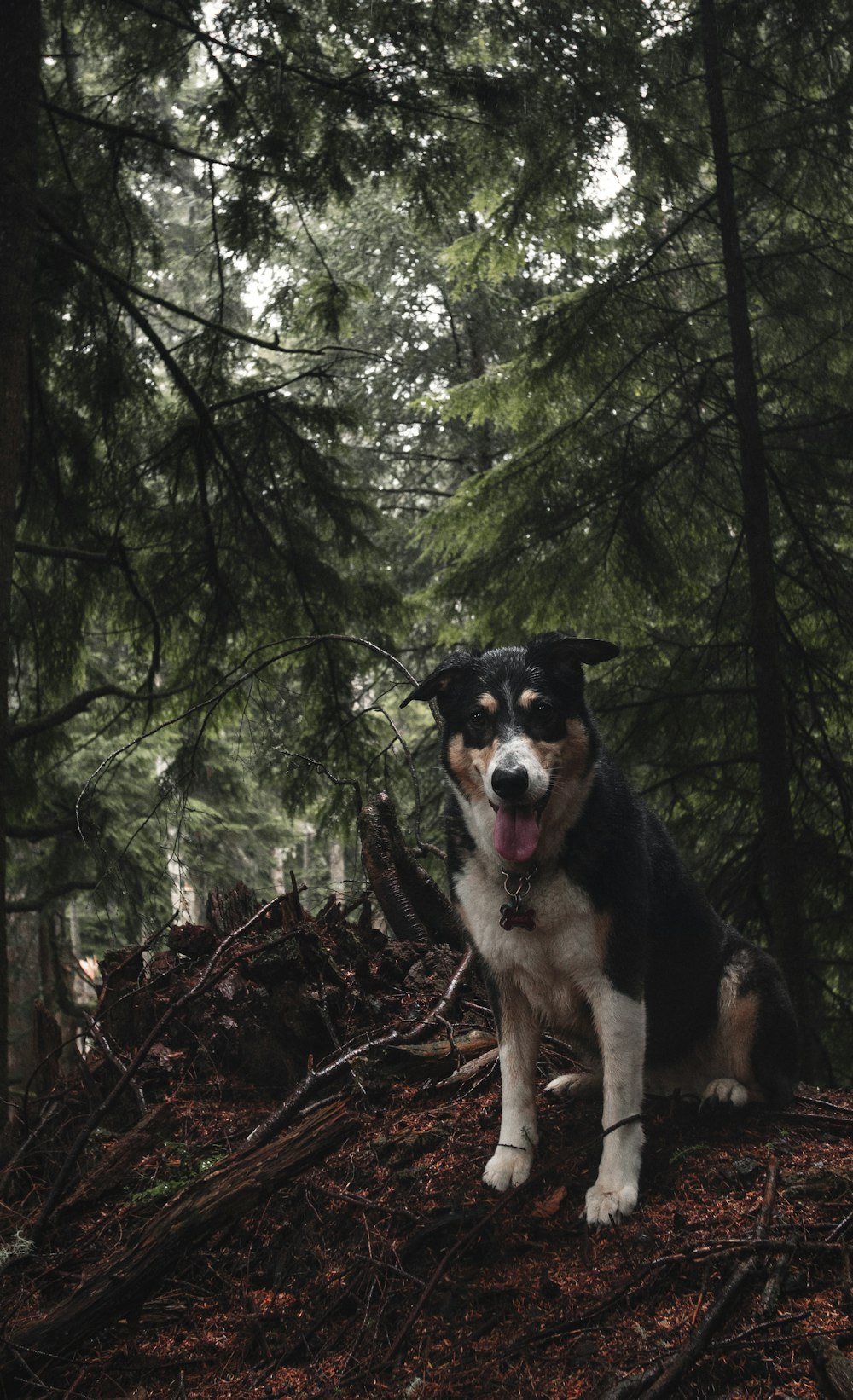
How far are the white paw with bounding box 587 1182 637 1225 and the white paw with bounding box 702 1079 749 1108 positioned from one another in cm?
69

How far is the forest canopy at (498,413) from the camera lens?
6.77 m

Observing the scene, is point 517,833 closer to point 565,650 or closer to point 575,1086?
point 565,650

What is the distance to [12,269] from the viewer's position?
5.41m

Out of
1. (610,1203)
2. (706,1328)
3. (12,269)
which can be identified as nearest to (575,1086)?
(610,1203)

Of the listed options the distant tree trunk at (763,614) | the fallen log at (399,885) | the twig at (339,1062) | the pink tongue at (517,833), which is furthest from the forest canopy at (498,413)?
the pink tongue at (517,833)

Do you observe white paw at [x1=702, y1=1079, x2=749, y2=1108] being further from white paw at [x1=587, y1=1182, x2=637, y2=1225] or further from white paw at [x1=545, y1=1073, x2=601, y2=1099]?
white paw at [x1=587, y1=1182, x2=637, y2=1225]

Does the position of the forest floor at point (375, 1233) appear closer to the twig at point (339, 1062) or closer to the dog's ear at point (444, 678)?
the twig at point (339, 1062)

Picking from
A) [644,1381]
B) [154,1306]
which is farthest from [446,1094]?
[644,1381]

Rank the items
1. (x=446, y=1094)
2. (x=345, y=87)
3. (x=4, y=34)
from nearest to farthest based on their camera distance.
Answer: (x=446, y=1094), (x=4, y=34), (x=345, y=87)

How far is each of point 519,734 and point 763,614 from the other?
385 centimetres

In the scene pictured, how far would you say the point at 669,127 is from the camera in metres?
7.16

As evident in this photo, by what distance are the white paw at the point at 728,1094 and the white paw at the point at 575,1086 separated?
432mm

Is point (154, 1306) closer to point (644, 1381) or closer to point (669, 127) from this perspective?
point (644, 1381)

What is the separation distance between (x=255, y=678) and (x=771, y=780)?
343cm
